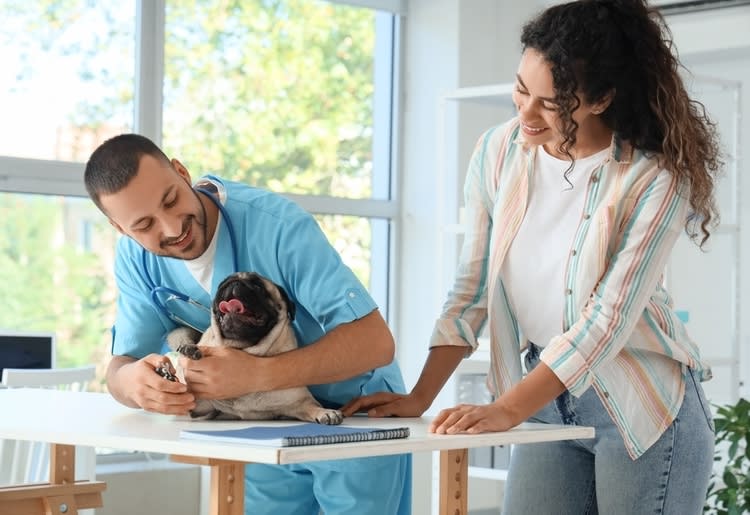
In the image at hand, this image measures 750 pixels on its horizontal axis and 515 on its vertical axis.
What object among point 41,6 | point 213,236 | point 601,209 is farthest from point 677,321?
point 41,6

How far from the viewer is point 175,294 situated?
1.85 metres

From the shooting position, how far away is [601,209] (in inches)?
65.9

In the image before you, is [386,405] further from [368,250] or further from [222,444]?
[368,250]

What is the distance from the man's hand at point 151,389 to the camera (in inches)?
65.4

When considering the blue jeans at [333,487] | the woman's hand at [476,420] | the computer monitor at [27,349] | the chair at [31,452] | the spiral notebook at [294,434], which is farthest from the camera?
the computer monitor at [27,349]

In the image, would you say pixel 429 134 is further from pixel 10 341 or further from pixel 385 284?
pixel 10 341

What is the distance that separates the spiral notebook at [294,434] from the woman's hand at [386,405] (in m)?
0.24

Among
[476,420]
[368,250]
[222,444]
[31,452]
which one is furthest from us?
[368,250]

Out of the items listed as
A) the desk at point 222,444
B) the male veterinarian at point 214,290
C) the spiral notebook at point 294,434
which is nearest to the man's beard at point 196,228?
the male veterinarian at point 214,290

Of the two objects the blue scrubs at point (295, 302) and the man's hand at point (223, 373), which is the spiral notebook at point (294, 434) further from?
the blue scrubs at point (295, 302)

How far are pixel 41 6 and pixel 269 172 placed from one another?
41.7 inches

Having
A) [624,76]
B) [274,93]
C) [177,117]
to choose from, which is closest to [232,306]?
[624,76]

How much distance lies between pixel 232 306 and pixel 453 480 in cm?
41

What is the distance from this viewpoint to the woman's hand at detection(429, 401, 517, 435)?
5.29 feet
